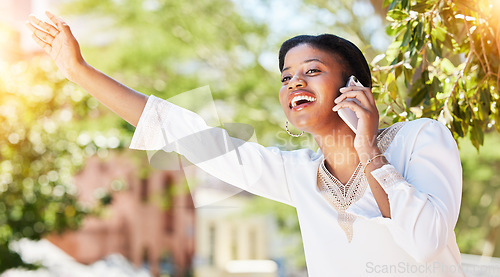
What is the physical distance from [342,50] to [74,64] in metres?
0.82

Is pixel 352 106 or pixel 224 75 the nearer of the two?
pixel 352 106

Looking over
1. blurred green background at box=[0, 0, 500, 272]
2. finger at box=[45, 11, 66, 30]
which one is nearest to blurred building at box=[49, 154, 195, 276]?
blurred green background at box=[0, 0, 500, 272]

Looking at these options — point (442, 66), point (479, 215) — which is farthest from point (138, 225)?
point (442, 66)

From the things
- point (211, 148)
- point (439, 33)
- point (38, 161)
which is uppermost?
point (38, 161)

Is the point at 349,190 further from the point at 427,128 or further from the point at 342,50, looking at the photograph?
the point at 342,50

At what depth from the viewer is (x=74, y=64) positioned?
1711mm

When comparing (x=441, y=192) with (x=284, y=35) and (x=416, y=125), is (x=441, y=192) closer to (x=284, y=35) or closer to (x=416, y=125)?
(x=416, y=125)

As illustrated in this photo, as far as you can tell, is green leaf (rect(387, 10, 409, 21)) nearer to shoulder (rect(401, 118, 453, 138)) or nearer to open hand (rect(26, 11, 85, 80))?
shoulder (rect(401, 118, 453, 138))

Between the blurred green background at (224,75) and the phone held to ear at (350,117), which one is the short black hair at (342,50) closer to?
the phone held to ear at (350,117)

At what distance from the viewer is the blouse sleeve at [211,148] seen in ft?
5.78

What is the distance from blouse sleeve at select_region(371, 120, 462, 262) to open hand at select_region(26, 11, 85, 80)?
951mm

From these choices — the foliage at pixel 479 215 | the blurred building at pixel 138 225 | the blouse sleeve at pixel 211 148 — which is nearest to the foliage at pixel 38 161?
the blouse sleeve at pixel 211 148

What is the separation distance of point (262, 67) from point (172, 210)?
1022 centimetres

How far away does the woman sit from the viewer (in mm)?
1363
